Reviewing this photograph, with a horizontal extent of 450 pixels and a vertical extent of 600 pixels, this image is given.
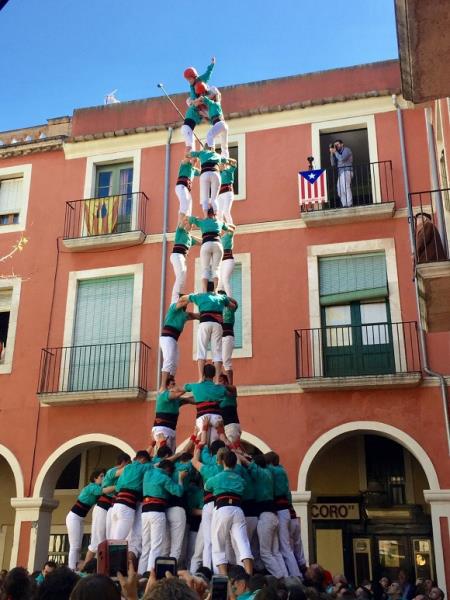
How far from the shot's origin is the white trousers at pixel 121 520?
9.20 meters

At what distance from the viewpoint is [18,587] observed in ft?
12.6

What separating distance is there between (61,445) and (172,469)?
24.7 feet

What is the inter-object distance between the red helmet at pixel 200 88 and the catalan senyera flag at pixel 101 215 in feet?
19.4

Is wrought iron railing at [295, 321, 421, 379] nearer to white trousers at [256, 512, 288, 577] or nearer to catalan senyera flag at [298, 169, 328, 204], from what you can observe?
catalan senyera flag at [298, 169, 328, 204]

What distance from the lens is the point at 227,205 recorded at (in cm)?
1213

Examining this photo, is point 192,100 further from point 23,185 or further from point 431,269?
point 23,185

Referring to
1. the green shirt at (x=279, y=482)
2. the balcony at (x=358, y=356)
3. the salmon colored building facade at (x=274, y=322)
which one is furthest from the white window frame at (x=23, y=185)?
the green shirt at (x=279, y=482)

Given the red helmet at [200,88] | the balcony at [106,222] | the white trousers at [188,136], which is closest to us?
the white trousers at [188,136]

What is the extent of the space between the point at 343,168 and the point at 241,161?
Result: 2.53 m

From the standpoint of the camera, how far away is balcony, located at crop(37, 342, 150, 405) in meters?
15.8

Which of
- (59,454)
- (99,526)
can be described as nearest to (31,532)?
(59,454)

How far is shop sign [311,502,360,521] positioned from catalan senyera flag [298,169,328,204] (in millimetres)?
6829

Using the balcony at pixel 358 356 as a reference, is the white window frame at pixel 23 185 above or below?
above

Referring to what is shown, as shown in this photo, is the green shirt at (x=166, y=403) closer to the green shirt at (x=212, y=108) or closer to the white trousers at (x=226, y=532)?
the white trousers at (x=226, y=532)
